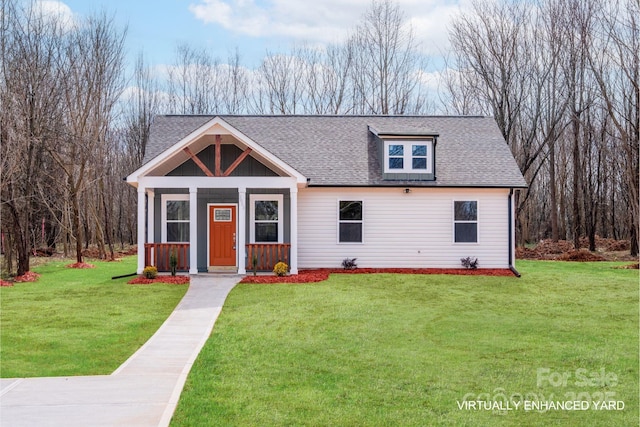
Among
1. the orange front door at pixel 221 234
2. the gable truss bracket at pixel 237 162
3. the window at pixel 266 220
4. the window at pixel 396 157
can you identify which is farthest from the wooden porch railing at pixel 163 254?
the window at pixel 396 157

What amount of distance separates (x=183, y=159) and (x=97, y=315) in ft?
27.4

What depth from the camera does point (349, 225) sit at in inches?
827

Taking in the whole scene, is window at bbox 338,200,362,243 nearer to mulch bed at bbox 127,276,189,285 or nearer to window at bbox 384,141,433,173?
window at bbox 384,141,433,173

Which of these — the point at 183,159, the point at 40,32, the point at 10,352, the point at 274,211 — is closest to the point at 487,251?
the point at 274,211

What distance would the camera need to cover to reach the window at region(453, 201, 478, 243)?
21.0 m

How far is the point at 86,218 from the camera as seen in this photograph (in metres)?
39.2

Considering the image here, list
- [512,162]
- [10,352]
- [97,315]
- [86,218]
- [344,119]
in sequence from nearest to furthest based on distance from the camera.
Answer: [10,352] → [97,315] → [512,162] → [344,119] → [86,218]

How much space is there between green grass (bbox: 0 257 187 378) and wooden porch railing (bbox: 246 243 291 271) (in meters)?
3.19

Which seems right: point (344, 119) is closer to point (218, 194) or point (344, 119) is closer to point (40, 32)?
point (218, 194)

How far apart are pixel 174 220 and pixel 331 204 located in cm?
548

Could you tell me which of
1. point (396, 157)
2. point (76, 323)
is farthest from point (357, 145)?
point (76, 323)

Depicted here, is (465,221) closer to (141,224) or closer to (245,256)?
(245,256)

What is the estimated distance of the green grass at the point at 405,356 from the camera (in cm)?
666

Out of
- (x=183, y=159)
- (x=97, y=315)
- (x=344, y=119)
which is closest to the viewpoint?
(x=97, y=315)
